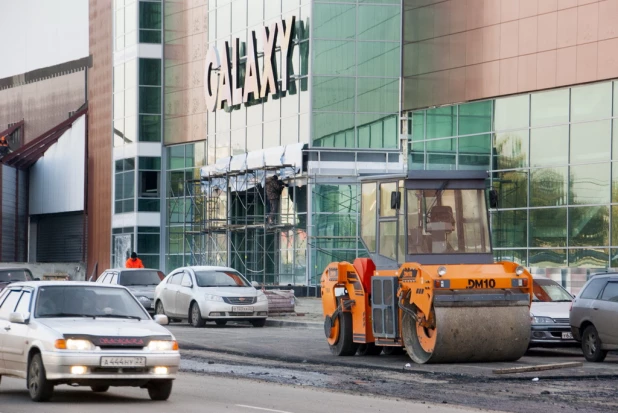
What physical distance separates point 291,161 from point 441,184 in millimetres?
27221

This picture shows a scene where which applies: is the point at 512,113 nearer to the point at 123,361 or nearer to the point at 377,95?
the point at 377,95

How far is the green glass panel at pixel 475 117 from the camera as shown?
43.4m

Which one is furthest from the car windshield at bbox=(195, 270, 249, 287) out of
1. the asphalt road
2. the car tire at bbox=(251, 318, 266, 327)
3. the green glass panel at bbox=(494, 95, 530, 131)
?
the asphalt road

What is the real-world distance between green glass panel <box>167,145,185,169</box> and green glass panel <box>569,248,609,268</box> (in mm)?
28782

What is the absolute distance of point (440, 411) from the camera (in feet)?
45.9

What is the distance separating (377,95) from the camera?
48062 millimetres

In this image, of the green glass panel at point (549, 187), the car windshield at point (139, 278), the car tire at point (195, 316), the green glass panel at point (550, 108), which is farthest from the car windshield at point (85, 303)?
the green glass panel at point (550, 108)

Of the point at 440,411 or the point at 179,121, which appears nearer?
the point at 440,411

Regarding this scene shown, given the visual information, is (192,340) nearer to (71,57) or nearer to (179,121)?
(179,121)

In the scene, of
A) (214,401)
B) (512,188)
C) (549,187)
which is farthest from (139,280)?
(214,401)

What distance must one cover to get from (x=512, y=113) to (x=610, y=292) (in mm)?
20470

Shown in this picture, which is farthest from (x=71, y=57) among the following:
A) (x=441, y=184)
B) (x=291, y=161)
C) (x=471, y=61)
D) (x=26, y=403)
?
(x=26, y=403)

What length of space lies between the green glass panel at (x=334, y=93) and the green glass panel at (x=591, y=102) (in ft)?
36.1

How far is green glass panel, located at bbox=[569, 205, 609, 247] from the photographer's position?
123 ft
